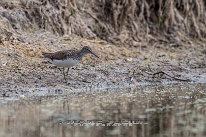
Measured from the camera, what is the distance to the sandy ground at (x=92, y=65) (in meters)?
11.2

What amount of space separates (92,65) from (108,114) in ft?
14.3

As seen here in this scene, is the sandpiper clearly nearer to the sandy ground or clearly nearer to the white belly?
the white belly

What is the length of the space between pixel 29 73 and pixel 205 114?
414 centimetres

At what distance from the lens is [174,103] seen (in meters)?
9.69

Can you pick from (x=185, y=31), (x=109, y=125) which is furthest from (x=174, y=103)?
(x=185, y=31)

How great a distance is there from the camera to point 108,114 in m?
8.54

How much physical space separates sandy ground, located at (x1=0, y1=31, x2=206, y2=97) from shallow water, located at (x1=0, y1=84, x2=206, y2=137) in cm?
87

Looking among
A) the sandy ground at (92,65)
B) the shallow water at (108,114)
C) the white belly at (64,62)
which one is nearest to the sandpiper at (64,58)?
the white belly at (64,62)

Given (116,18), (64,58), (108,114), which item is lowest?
(108,114)

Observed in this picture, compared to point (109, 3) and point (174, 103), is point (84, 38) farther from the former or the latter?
point (174, 103)

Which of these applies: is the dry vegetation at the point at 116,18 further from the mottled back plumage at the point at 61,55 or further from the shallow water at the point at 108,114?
the shallow water at the point at 108,114

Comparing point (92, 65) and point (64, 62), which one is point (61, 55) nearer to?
point (64, 62)

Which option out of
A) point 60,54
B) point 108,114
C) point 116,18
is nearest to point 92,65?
point 60,54

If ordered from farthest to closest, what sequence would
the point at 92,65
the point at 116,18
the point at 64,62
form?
the point at 116,18 → the point at 92,65 → the point at 64,62
